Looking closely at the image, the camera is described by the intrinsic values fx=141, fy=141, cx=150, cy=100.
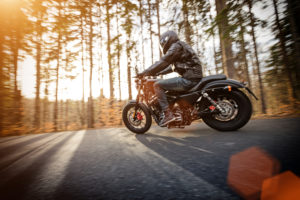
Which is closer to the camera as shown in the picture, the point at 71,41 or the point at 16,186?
the point at 16,186

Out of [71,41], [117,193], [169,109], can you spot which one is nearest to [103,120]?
[71,41]

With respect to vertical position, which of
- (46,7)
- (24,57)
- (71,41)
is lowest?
(24,57)

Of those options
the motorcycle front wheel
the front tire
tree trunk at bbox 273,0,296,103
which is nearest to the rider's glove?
the motorcycle front wheel

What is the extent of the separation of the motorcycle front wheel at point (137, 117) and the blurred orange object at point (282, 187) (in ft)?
8.30

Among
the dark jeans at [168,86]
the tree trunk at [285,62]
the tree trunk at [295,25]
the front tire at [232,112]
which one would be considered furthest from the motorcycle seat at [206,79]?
the tree trunk at [285,62]

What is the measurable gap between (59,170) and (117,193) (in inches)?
32.0

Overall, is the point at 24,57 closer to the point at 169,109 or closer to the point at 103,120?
the point at 169,109

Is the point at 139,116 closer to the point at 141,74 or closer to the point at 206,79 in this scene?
the point at 141,74

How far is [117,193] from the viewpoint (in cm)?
96

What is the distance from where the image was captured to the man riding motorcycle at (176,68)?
2.99 m

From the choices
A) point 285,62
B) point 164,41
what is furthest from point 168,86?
point 285,62

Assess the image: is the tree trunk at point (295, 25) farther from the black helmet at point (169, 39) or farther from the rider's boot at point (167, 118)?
the rider's boot at point (167, 118)

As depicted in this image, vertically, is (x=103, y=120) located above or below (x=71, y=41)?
below

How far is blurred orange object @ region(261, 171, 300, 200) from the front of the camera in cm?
83
